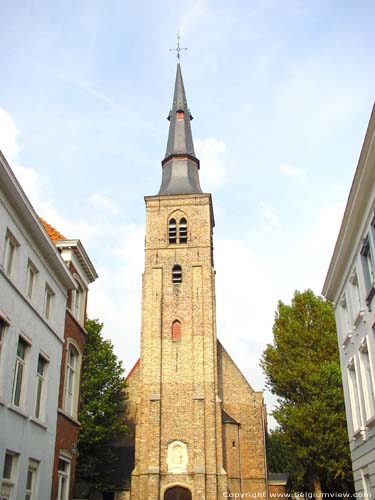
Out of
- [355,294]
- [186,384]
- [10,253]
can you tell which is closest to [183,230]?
[186,384]

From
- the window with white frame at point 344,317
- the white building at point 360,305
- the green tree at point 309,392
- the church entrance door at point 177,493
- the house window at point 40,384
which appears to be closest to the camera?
the white building at point 360,305

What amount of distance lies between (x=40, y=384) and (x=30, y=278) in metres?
2.43

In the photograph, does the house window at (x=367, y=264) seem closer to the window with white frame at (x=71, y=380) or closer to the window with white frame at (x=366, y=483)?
Answer: the window with white frame at (x=366, y=483)

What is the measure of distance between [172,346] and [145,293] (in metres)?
3.55

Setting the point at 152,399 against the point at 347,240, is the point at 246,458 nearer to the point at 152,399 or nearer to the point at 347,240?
the point at 152,399

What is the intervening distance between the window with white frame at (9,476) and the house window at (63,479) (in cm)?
277

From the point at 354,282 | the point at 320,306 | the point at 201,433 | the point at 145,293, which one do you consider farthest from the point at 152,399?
the point at 354,282

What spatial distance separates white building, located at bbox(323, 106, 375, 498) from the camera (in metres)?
11.0

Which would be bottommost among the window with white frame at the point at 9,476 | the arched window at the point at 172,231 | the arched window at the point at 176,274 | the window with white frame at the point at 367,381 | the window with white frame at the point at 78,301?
the window with white frame at the point at 9,476

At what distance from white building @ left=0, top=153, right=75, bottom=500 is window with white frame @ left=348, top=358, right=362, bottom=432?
7.19 m

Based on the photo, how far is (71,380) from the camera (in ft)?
50.8

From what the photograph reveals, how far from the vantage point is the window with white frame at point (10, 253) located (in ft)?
37.1

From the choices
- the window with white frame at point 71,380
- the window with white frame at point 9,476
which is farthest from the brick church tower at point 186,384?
the window with white frame at point 9,476

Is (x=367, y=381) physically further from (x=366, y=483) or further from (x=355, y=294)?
(x=366, y=483)
